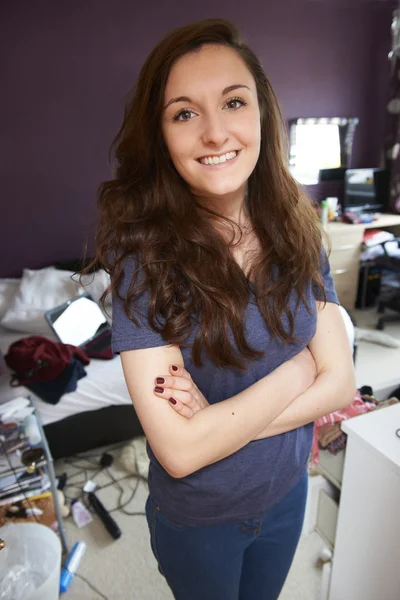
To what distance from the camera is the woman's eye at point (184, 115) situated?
800mm

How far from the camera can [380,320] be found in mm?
3516

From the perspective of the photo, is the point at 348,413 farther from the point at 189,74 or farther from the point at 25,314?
the point at 25,314

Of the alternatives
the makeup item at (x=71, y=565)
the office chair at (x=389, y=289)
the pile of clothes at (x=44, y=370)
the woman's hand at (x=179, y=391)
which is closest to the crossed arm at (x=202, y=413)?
the woman's hand at (x=179, y=391)

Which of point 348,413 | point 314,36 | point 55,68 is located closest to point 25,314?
point 55,68

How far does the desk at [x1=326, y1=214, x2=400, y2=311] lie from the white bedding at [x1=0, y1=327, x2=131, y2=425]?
2.17 m

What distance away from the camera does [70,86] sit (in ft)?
8.94

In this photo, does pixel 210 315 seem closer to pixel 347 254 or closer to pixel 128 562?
pixel 128 562

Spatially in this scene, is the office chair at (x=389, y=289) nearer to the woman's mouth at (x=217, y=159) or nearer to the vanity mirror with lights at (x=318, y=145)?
the vanity mirror with lights at (x=318, y=145)

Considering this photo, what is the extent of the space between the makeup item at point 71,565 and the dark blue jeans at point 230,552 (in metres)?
0.87

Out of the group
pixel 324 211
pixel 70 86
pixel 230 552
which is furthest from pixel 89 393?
pixel 324 211

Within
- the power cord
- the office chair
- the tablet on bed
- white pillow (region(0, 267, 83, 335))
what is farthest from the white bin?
the office chair

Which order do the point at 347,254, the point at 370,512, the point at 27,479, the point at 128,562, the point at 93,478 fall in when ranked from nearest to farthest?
the point at 370,512 → the point at 27,479 → the point at 128,562 → the point at 93,478 → the point at 347,254

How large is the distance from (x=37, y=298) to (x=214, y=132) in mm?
2017

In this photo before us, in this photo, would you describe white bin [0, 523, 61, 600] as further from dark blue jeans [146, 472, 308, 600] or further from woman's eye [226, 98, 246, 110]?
woman's eye [226, 98, 246, 110]
